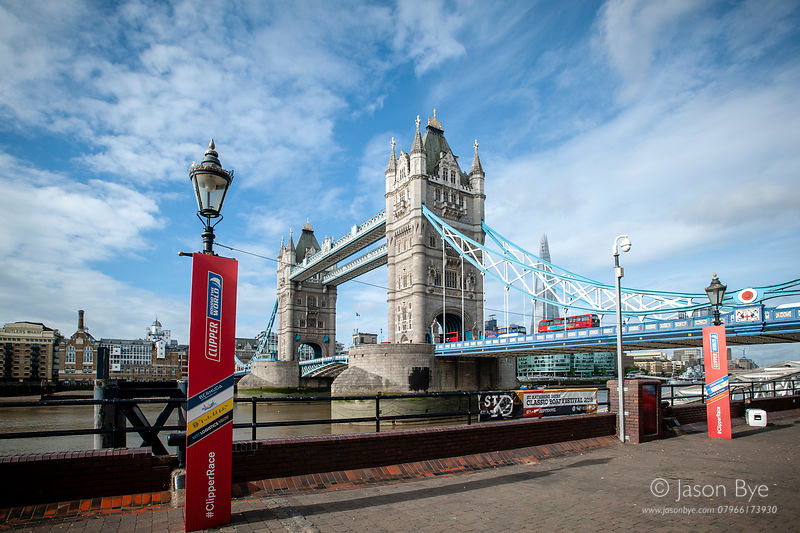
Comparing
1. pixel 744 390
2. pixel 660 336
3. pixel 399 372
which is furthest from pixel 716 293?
pixel 399 372

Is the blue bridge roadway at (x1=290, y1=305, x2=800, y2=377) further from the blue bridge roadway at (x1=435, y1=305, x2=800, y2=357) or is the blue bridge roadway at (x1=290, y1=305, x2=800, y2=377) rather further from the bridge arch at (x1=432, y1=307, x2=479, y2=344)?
the bridge arch at (x1=432, y1=307, x2=479, y2=344)

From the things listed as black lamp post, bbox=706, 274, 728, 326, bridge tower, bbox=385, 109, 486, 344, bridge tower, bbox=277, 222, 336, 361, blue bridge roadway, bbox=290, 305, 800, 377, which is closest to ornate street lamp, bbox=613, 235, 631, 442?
black lamp post, bbox=706, 274, 728, 326

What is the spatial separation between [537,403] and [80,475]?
7.64 metres

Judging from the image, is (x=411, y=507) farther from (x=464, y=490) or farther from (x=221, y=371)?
(x=221, y=371)

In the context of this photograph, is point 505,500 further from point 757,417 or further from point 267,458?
point 757,417

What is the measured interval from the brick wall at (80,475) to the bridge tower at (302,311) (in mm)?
71010

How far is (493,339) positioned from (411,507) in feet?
96.0

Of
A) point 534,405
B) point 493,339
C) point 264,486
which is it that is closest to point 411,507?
point 264,486

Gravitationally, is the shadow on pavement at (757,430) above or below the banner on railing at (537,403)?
below

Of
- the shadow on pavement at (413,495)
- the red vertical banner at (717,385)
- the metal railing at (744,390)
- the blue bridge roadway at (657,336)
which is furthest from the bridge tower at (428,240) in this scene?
the shadow on pavement at (413,495)

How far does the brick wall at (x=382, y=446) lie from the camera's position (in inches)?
249
